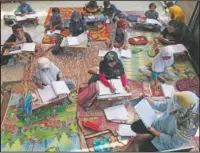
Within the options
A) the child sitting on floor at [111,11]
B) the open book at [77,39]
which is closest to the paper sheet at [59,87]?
the open book at [77,39]

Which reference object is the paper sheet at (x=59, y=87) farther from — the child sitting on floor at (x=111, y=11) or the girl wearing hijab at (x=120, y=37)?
the child sitting on floor at (x=111, y=11)

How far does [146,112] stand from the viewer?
132 inches

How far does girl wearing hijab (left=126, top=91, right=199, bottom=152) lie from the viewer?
8.98ft

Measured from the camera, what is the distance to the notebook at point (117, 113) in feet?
14.1

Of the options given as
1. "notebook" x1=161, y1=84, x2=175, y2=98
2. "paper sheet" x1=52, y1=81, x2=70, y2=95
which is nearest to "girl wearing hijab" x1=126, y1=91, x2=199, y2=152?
"paper sheet" x1=52, y1=81, x2=70, y2=95

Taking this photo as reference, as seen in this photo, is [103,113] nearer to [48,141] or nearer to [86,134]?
[86,134]

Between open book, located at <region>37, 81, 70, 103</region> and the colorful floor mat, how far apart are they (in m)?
0.32

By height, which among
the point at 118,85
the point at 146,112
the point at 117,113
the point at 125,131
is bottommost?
the point at 125,131

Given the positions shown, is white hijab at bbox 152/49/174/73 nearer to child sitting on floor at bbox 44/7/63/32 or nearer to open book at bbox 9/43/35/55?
open book at bbox 9/43/35/55

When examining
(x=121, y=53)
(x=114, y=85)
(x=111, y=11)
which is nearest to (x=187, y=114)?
(x=114, y=85)

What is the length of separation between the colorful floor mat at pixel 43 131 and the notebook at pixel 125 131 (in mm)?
660

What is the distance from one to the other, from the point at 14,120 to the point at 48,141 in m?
0.71

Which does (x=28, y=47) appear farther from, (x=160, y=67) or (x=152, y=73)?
(x=160, y=67)

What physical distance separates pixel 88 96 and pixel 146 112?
128 centimetres
